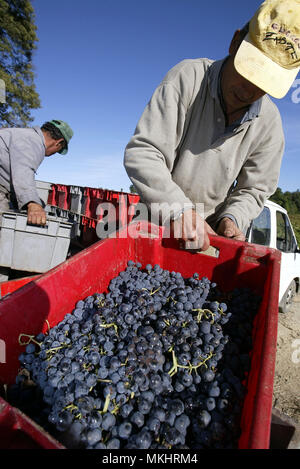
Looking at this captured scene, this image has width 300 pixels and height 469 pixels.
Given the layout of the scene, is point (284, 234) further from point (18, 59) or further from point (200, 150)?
point (18, 59)

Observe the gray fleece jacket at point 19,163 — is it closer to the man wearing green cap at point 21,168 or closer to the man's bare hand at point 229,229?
the man wearing green cap at point 21,168

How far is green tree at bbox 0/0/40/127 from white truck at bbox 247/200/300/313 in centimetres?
1504

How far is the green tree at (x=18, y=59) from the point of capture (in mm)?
13867

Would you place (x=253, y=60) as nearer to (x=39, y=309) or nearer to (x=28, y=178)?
(x=39, y=309)

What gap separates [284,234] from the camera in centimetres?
454

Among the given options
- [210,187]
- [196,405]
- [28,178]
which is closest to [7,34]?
[28,178]

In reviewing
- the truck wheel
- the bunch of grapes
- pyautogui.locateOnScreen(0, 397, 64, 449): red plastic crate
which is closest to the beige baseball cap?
the bunch of grapes

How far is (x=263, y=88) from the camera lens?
1323mm

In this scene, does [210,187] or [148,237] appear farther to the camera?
[210,187]

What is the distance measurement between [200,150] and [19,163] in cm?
195

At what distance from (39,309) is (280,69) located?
1601 mm

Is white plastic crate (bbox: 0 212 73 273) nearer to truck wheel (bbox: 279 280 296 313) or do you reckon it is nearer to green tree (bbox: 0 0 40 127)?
truck wheel (bbox: 279 280 296 313)

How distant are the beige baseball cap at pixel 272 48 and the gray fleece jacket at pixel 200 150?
0.28 m
